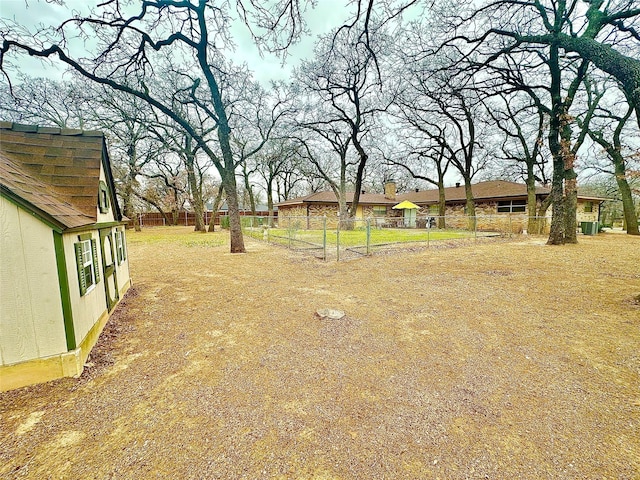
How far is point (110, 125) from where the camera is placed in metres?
18.2

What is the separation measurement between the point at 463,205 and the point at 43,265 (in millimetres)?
25567

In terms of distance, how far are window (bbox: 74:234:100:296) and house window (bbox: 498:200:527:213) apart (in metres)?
24.1

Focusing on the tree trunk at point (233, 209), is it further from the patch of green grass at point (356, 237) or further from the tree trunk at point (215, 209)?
the tree trunk at point (215, 209)

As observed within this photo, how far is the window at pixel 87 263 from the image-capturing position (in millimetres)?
2877

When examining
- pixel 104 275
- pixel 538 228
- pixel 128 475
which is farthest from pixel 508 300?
pixel 538 228

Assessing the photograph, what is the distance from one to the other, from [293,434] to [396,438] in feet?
2.45

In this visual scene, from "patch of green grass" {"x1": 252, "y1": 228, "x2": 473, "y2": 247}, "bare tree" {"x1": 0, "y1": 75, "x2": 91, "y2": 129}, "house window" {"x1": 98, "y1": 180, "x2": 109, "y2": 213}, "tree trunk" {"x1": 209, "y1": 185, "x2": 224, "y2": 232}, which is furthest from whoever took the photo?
"tree trunk" {"x1": 209, "y1": 185, "x2": 224, "y2": 232}

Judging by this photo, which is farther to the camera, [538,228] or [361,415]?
[538,228]

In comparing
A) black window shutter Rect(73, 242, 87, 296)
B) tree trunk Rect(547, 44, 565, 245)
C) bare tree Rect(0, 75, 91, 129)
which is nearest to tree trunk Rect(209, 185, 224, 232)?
bare tree Rect(0, 75, 91, 129)

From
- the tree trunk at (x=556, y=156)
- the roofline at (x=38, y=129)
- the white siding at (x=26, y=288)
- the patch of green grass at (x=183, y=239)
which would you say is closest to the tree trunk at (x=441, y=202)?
the tree trunk at (x=556, y=156)

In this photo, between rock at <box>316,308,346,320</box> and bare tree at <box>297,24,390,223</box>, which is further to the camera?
bare tree at <box>297,24,390,223</box>

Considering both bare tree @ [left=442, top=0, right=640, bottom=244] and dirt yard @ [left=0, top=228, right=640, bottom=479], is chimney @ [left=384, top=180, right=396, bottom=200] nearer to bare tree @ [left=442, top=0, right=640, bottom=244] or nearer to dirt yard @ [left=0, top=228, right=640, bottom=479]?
bare tree @ [left=442, top=0, right=640, bottom=244]

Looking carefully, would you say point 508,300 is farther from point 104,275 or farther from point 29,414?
point 104,275

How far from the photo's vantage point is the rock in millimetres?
4198
